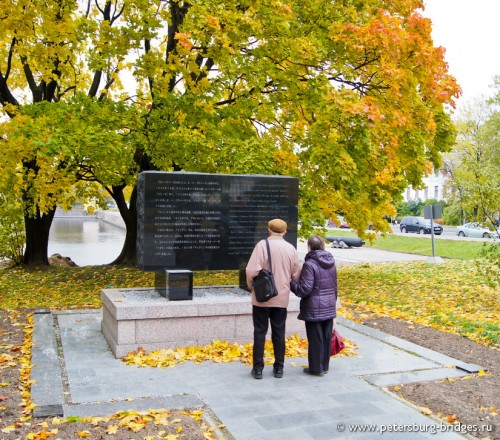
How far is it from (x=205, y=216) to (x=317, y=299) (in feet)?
8.67

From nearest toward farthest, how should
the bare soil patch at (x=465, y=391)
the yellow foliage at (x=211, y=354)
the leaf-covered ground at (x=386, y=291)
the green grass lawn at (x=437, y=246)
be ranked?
1. the bare soil patch at (x=465, y=391)
2. the yellow foliage at (x=211, y=354)
3. the leaf-covered ground at (x=386, y=291)
4. the green grass lawn at (x=437, y=246)

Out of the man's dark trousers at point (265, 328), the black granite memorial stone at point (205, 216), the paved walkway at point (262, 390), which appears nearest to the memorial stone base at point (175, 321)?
the paved walkway at point (262, 390)

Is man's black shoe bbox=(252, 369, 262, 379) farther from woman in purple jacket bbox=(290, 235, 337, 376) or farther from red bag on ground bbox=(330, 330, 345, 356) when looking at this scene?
red bag on ground bbox=(330, 330, 345, 356)

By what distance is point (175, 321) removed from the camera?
7.67 m

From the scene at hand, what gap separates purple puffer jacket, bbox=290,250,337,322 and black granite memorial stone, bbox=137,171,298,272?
2.21 m

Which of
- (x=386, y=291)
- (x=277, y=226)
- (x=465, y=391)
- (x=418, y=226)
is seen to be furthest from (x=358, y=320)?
(x=418, y=226)

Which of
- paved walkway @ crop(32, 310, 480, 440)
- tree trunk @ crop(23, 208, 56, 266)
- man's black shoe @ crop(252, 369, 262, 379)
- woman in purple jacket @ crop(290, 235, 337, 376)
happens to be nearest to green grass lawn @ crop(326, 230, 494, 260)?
A: tree trunk @ crop(23, 208, 56, 266)

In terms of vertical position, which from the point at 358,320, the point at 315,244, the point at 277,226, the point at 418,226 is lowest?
the point at 358,320

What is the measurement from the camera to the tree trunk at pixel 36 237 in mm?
18219

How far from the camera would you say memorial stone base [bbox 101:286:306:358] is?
741 cm

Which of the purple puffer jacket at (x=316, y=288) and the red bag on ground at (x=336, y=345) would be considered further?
the red bag on ground at (x=336, y=345)

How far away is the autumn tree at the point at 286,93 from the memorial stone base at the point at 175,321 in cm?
446

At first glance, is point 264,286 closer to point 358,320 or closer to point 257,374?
point 257,374

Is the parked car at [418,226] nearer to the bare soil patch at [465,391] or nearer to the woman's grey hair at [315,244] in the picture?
the bare soil patch at [465,391]
